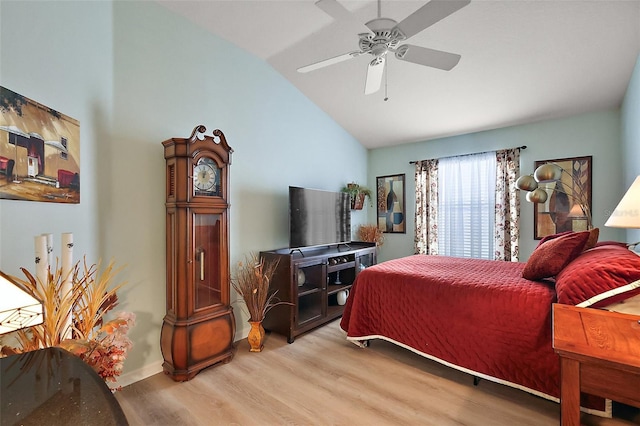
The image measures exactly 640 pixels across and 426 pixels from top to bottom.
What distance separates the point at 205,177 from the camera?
2441mm

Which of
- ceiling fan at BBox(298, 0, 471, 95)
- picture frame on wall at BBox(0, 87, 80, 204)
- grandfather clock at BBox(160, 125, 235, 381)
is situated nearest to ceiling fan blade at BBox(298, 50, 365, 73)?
ceiling fan at BBox(298, 0, 471, 95)

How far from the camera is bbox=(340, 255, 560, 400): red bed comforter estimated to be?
1863 millimetres

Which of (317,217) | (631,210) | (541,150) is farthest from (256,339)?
(541,150)

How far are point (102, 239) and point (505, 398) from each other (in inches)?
117

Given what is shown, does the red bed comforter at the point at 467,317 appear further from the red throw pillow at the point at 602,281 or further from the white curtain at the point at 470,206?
the white curtain at the point at 470,206

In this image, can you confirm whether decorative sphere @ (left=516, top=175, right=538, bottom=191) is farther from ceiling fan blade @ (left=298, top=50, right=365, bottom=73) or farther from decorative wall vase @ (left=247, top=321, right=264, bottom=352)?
decorative wall vase @ (left=247, top=321, right=264, bottom=352)

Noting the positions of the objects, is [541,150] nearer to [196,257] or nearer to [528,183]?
[528,183]

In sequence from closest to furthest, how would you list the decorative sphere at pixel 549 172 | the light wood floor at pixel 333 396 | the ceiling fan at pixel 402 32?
1. the ceiling fan at pixel 402 32
2. the light wood floor at pixel 333 396
3. the decorative sphere at pixel 549 172

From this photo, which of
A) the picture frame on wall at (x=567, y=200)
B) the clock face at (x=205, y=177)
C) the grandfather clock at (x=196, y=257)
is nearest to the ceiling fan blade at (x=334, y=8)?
the grandfather clock at (x=196, y=257)

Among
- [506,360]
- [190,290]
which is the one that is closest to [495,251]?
[506,360]

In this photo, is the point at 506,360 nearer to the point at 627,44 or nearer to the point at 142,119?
the point at 627,44

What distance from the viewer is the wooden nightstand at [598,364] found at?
102cm

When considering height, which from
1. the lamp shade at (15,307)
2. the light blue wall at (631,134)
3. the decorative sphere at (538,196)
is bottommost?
the lamp shade at (15,307)

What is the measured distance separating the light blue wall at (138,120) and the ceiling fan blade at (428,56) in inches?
69.7
